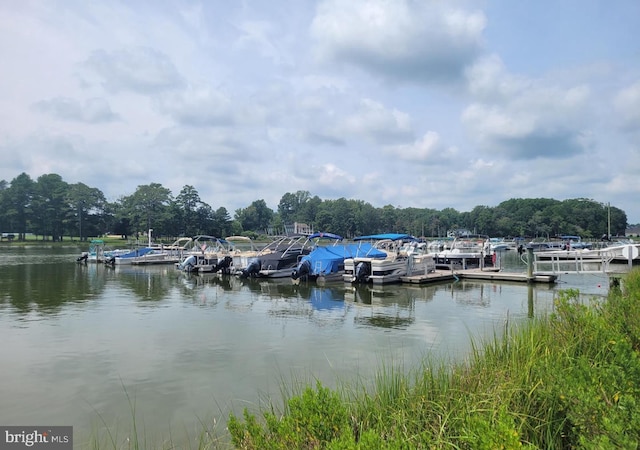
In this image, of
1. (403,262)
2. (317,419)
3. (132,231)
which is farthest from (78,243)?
(317,419)

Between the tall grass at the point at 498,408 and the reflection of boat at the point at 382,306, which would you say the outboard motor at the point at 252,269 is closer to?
the reflection of boat at the point at 382,306

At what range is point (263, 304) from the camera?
17625 millimetres

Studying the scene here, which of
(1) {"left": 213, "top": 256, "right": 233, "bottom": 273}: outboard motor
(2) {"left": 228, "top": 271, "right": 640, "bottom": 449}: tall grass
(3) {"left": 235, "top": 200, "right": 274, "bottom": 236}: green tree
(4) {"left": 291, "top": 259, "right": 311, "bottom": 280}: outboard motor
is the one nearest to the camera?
(2) {"left": 228, "top": 271, "right": 640, "bottom": 449}: tall grass

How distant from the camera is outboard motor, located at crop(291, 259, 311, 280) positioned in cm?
2511

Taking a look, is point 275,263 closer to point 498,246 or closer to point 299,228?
point 498,246

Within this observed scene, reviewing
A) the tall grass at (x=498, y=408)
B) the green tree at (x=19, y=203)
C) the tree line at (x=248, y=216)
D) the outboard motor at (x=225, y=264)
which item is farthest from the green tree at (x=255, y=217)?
the tall grass at (x=498, y=408)

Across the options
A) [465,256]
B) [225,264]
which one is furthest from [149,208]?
[465,256]

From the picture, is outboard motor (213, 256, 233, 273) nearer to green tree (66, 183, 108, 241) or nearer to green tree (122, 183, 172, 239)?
green tree (122, 183, 172, 239)

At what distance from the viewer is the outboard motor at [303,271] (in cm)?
2511

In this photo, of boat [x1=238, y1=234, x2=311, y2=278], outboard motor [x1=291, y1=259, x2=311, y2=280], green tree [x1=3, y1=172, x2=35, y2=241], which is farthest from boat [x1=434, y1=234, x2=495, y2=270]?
green tree [x1=3, y1=172, x2=35, y2=241]

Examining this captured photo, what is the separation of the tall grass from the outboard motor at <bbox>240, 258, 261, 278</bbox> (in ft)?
74.3

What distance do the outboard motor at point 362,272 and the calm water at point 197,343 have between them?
6.44 ft

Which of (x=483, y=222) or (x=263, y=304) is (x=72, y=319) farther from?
(x=483, y=222)

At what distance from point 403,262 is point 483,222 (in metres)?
112
